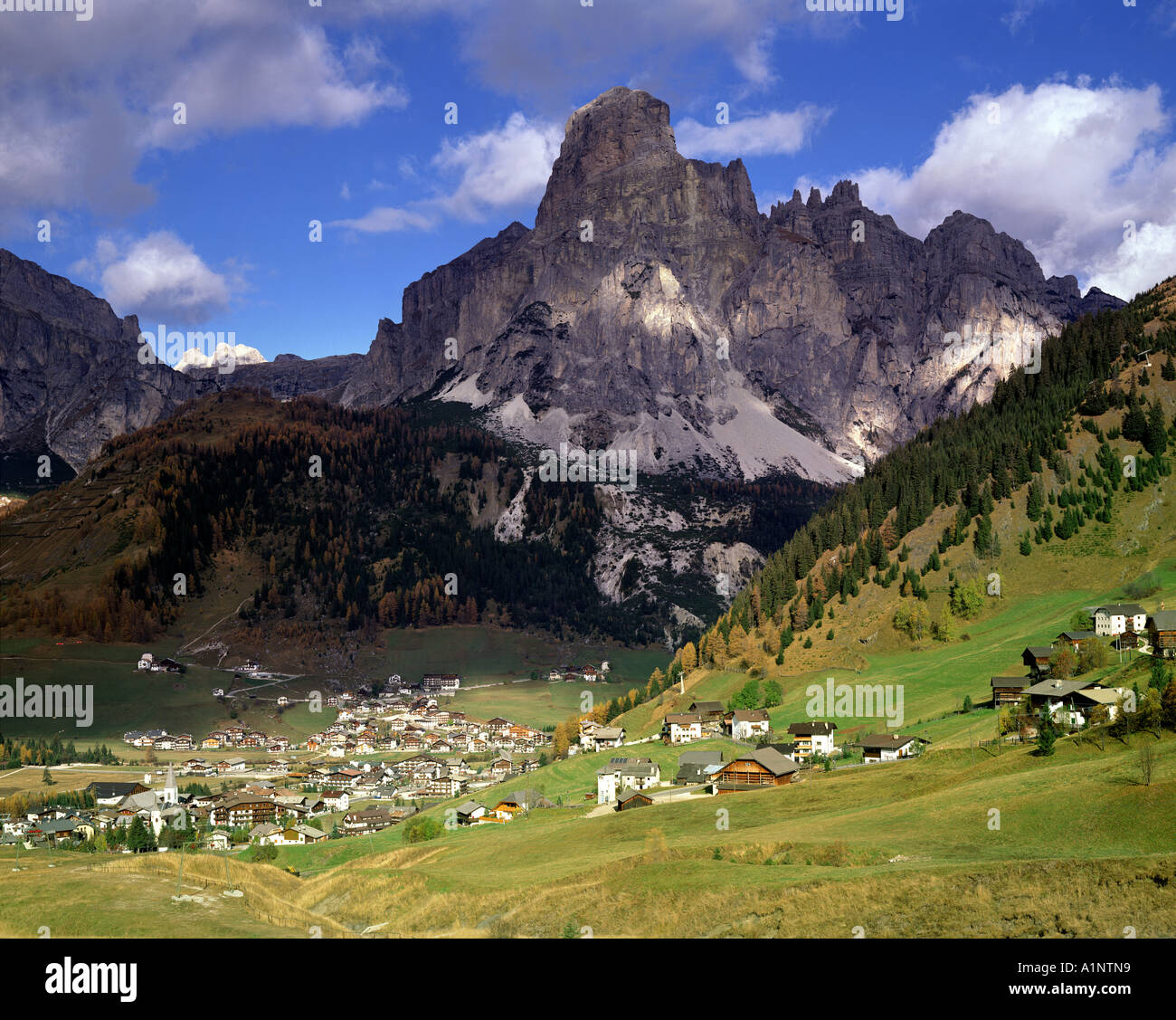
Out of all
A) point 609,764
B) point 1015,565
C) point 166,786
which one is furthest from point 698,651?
point 166,786

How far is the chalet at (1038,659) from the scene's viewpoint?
115375 millimetres

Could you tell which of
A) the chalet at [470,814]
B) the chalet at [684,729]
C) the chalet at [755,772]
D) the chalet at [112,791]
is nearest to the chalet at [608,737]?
the chalet at [684,729]

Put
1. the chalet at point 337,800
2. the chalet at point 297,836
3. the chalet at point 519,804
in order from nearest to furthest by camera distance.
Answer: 1. the chalet at point 519,804
2. the chalet at point 297,836
3. the chalet at point 337,800

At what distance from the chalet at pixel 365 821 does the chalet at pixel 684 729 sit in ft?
134

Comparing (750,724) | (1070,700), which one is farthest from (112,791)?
(1070,700)

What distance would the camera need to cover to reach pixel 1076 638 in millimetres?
119562

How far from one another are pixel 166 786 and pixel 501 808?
2821 inches

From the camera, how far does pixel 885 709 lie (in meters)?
130

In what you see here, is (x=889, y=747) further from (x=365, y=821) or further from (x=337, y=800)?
(x=337, y=800)

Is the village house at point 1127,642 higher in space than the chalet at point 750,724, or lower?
higher

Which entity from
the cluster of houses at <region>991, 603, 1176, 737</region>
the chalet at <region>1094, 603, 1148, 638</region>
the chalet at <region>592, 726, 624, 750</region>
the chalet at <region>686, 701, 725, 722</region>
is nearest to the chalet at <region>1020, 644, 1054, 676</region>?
the cluster of houses at <region>991, 603, 1176, 737</region>

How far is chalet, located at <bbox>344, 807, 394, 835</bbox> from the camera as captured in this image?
134 metres

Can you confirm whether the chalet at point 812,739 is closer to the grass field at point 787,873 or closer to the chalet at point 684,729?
the chalet at point 684,729
